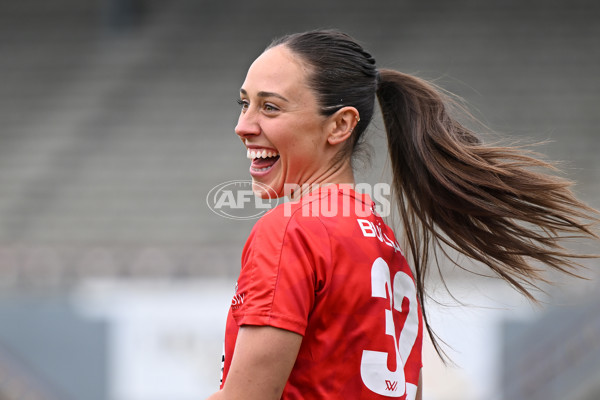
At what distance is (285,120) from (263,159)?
0.14m

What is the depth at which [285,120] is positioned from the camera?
6.40 ft

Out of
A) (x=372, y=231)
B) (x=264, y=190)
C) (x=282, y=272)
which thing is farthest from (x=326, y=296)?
(x=264, y=190)

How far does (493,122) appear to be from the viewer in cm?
939

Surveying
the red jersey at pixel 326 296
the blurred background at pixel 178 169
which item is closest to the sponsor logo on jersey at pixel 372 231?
the red jersey at pixel 326 296

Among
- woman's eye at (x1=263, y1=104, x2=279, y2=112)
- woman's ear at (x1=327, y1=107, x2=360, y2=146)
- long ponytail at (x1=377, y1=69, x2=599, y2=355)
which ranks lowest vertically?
long ponytail at (x1=377, y1=69, x2=599, y2=355)

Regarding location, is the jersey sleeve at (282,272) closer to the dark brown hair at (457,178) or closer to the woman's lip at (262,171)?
the woman's lip at (262,171)

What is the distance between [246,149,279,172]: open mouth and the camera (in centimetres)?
202

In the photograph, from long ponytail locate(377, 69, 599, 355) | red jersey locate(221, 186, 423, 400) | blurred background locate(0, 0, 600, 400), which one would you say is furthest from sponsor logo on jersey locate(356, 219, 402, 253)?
blurred background locate(0, 0, 600, 400)

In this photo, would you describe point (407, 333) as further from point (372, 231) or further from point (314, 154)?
point (314, 154)

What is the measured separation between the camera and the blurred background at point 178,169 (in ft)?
21.5

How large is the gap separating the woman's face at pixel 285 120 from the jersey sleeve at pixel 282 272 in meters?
0.26

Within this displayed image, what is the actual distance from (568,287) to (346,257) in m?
5.35

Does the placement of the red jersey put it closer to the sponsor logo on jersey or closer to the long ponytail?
the sponsor logo on jersey

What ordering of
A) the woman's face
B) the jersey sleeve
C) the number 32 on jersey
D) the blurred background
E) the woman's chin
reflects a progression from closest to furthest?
the jersey sleeve, the number 32 on jersey, the woman's face, the woman's chin, the blurred background
